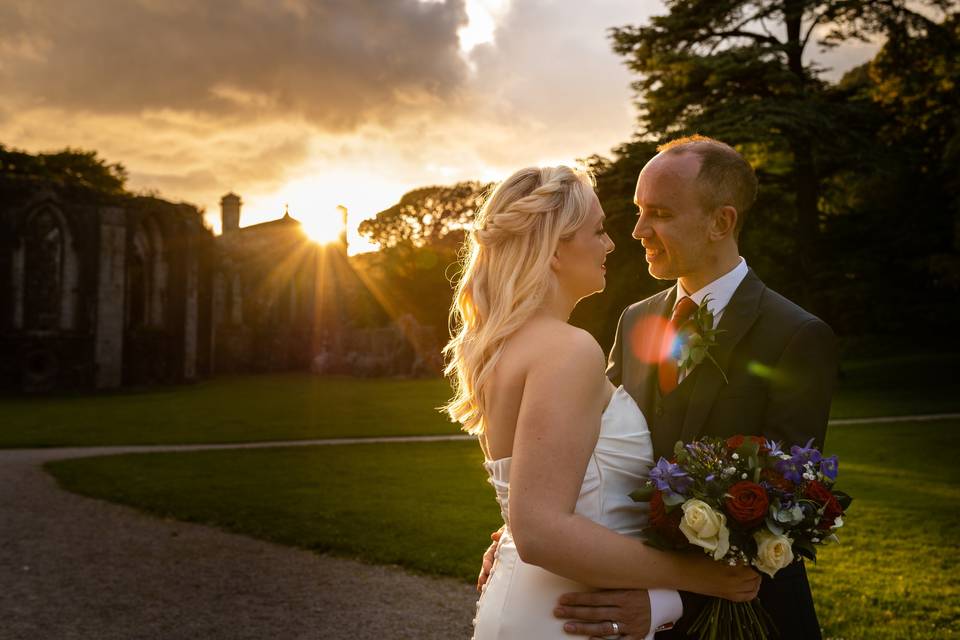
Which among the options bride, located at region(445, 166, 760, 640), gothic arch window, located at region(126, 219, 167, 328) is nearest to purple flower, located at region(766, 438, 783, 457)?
bride, located at region(445, 166, 760, 640)

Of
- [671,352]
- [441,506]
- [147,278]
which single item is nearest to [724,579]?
[671,352]

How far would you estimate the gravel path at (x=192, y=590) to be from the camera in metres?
6.29

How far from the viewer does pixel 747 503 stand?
223 cm

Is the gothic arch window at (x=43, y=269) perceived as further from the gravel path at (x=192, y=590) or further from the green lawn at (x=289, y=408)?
the gravel path at (x=192, y=590)

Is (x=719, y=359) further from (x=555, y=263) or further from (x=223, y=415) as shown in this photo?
(x=223, y=415)

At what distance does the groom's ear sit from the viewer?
2906 mm

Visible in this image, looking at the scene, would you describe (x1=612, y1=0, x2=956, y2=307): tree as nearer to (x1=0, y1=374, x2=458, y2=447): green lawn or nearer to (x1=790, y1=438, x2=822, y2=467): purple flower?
Answer: (x1=0, y1=374, x2=458, y2=447): green lawn

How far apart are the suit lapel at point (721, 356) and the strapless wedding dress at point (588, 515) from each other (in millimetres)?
176

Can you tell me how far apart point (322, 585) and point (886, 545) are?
5.64m

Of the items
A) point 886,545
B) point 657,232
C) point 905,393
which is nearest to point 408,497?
point 886,545

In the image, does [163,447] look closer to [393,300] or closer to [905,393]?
[905,393]

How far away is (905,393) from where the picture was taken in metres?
25.3

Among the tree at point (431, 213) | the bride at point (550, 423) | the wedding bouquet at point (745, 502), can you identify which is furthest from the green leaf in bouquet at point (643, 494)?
the tree at point (431, 213)

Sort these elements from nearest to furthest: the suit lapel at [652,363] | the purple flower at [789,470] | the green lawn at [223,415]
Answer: the purple flower at [789,470] → the suit lapel at [652,363] → the green lawn at [223,415]
